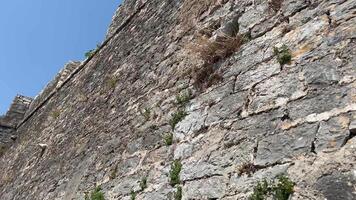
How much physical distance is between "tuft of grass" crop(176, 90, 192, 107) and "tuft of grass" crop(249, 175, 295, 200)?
147 centimetres

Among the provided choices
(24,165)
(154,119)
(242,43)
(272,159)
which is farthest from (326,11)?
(24,165)

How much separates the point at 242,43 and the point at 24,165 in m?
5.39

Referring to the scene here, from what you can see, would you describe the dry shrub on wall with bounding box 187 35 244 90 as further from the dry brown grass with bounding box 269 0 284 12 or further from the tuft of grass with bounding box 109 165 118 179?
the tuft of grass with bounding box 109 165 118 179

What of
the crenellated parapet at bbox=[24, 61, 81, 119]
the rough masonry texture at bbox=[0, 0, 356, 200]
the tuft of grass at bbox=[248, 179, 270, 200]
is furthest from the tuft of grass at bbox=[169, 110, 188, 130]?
the crenellated parapet at bbox=[24, 61, 81, 119]

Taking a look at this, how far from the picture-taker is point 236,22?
14.4 ft

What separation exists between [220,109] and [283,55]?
0.67 m

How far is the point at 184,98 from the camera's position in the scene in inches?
175

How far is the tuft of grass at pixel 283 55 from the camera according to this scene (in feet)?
11.5

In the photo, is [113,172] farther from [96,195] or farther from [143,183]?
[143,183]

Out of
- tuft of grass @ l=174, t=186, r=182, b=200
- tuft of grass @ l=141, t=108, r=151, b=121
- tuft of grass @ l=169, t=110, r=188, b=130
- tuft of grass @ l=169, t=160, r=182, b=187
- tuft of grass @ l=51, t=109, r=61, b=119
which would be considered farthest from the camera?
tuft of grass @ l=51, t=109, r=61, b=119

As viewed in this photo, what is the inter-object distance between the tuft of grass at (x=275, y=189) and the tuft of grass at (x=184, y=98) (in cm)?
147

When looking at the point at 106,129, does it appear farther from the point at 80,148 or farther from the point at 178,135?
the point at 178,135

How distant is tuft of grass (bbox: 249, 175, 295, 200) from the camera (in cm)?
289

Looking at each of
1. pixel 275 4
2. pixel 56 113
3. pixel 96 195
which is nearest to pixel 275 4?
pixel 275 4
